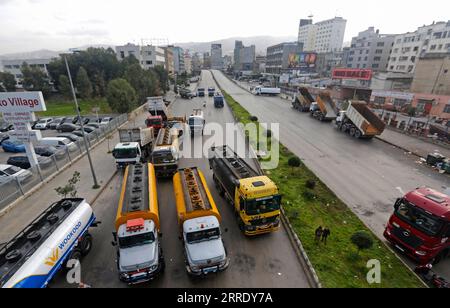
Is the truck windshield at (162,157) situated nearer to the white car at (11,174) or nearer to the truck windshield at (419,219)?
the white car at (11,174)

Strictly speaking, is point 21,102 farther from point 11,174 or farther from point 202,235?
point 202,235

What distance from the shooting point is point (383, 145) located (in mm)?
26703

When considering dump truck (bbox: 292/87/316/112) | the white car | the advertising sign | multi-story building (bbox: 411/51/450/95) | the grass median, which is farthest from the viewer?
dump truck (bbox: 292/87/316/112)

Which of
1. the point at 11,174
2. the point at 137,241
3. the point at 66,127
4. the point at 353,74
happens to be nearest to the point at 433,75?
the point at 353,74

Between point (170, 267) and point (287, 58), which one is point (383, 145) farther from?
point (287, 58)

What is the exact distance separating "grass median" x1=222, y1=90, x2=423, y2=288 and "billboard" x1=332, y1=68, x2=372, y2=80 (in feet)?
150

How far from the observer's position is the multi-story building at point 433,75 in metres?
42.1

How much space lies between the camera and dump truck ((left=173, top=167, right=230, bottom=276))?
9547mm

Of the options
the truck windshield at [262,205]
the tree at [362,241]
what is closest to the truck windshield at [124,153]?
the truck windshield at [262,205]

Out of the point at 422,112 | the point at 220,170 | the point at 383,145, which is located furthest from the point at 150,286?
the point at 422,112

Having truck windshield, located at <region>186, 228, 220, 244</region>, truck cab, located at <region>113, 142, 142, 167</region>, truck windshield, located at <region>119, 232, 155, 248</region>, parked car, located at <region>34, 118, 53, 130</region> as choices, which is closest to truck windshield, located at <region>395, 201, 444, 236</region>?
truck windshield, located at <region>186, 228, 220, 244</region>

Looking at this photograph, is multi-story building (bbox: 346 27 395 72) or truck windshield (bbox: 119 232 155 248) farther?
multi-story building (bbox: 346 27 395 72)

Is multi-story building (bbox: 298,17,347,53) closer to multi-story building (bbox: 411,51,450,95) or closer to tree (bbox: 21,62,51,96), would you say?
multi-story building (bbox: 411,51,450,95)

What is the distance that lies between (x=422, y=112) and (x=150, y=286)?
49.3 meters
